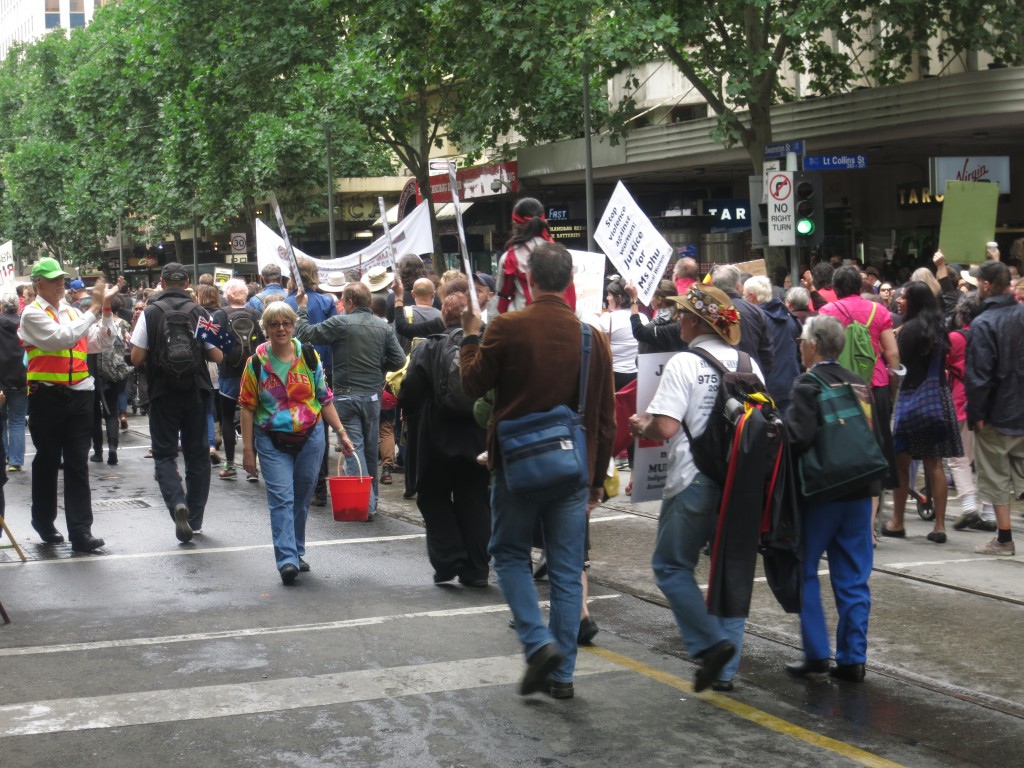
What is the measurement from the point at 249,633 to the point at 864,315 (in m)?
4.66

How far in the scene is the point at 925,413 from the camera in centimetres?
1003

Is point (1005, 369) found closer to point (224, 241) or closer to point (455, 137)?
point (455, 137)

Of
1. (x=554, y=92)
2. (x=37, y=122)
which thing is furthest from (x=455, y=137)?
(x=37, y=122)

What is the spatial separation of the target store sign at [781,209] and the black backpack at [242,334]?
5.74m

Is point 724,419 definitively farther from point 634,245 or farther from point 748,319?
point 634,245

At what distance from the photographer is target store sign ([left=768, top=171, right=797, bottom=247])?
1516 cm

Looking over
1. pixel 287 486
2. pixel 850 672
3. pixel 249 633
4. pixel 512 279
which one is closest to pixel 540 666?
pixel 850 672

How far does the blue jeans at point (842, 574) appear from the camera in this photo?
6.30m

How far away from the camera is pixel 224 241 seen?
63.0 m

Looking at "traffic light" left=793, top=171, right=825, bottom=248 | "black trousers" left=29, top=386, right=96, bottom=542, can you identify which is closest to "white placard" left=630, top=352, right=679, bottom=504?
"black trousers" left=29, top=386, right=96, bottom=542

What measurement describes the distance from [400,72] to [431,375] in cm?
2065

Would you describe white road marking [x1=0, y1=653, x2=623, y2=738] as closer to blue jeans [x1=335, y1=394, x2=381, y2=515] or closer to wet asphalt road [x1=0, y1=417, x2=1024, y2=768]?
wet asphalt road [x1=0, y1=417, x2=1024, y2=768]

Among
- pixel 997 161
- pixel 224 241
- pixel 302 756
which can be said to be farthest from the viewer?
pixel 224 241

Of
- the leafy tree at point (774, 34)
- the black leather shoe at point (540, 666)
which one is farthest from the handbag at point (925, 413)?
the leafy tree at point (774, 34)
